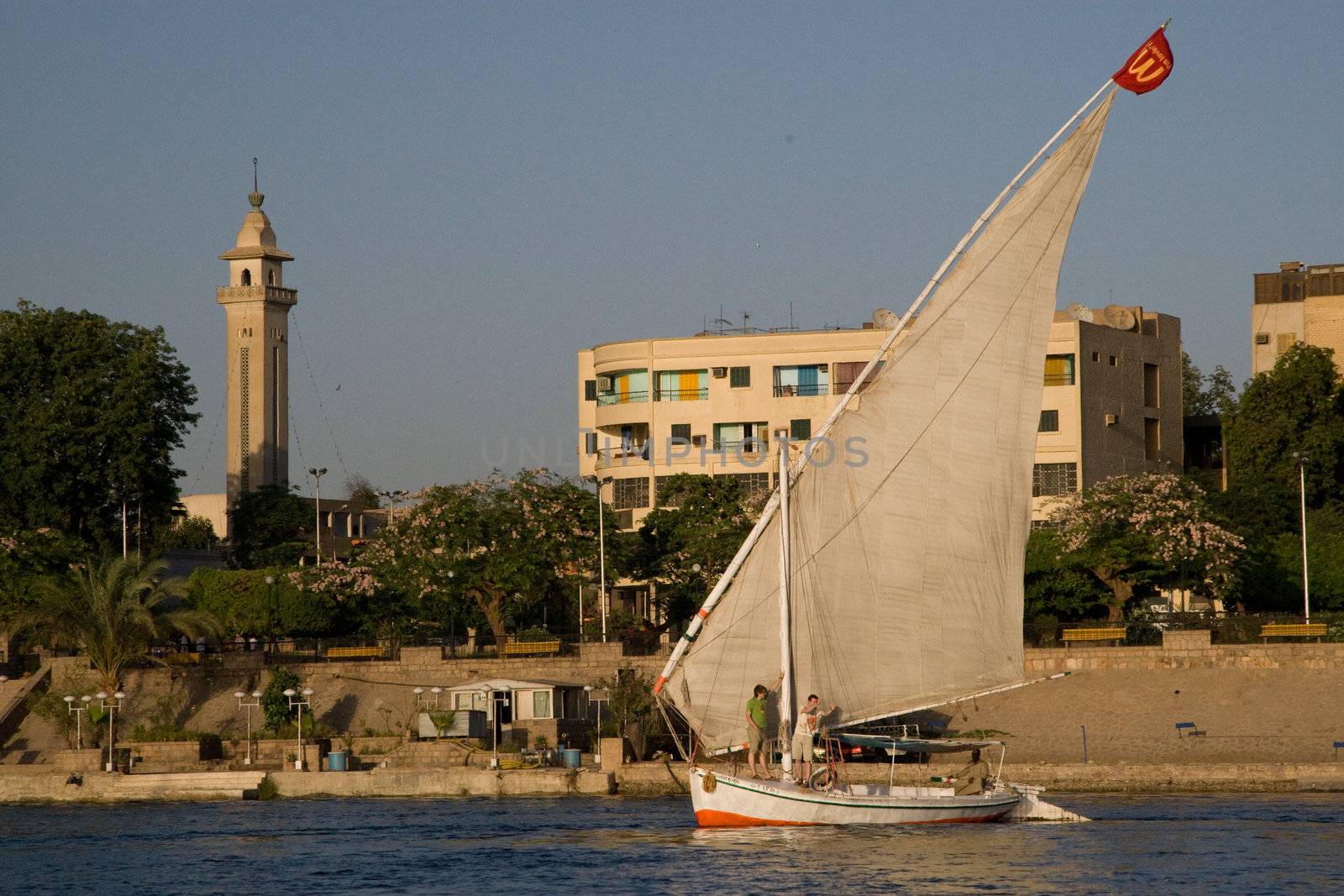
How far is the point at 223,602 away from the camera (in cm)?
7081

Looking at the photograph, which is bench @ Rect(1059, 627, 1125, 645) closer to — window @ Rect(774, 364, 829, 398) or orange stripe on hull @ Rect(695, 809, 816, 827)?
window @ Rect(774, 364, 829, 398)

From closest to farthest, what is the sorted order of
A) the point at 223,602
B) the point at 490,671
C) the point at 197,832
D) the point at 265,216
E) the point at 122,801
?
1. the point at 197,832
2. the point at 122,801
3. the point at 490,671
4. the point at 223,602
5. the point at 265,216

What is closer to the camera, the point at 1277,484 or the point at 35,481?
the point at 35,481

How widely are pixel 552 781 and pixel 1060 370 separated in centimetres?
3957

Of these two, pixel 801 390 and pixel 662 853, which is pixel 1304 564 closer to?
pixel 801 390

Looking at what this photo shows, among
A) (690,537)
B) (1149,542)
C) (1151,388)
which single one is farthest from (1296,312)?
(690,537)

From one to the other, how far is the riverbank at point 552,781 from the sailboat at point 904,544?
695 centimetres

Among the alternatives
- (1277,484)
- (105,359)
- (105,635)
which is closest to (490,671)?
(105,635)

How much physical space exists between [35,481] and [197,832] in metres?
38.1

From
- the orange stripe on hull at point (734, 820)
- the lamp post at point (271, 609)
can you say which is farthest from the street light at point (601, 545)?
the orange stripe on hull at point (734, 820)

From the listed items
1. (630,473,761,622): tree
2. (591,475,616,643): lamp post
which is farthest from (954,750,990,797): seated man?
(630,473,761,622): tree

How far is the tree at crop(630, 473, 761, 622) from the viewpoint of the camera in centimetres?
6650

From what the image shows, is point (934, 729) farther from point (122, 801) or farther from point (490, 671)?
point (122, 801)

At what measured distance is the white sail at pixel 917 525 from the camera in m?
34.7
